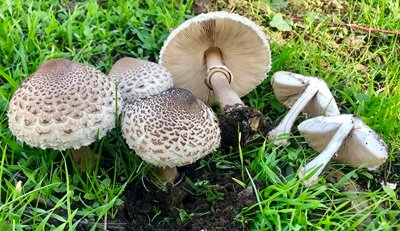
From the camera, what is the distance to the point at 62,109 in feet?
8.59

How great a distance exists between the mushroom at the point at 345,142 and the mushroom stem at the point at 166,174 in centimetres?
77

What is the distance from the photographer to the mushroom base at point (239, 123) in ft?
10.5

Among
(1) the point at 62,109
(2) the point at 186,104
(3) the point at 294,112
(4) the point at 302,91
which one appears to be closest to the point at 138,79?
(2) the point at 186,104

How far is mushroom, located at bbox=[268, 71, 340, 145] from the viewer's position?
3.38 metres

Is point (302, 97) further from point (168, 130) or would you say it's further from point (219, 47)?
point (168, 130)

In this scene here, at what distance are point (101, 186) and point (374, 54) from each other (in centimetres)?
257

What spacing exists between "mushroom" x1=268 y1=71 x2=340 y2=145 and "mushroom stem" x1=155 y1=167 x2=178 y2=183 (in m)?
0.71

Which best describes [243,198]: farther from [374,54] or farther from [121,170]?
[374,54]

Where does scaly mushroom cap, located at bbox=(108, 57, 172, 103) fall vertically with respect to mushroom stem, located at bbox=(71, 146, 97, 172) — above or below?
above

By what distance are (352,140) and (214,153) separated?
2.80 feet

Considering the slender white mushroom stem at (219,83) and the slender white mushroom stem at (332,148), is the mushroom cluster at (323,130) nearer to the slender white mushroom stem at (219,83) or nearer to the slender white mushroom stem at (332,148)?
the slender white mushroom stem at (332,148)

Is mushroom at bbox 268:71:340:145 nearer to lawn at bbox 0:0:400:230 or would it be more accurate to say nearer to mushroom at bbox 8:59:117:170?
lawn at bbox 0:0:400:230

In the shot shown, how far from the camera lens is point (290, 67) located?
13.0 feet

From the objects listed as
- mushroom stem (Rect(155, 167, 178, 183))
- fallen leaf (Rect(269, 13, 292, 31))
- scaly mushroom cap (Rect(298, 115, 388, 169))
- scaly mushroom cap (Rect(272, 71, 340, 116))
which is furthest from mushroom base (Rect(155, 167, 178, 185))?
fallen leaf (Rect(269, 13, 292, 31))
